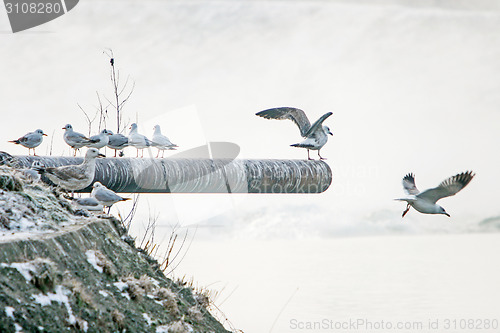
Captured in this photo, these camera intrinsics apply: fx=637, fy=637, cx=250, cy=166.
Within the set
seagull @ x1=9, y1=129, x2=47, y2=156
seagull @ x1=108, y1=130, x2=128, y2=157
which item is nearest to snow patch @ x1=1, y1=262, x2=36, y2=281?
seagull @ x1=9, y1=129, x2=47, y2=156

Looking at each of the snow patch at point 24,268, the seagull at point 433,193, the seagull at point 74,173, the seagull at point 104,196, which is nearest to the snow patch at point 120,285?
the snow patch at point 24,268

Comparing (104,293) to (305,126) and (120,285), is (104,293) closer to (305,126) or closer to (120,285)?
(120,285)

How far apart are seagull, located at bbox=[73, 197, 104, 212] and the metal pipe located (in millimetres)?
1030

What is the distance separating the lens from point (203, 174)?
9.64 metres

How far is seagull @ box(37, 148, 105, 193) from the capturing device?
27.2ft

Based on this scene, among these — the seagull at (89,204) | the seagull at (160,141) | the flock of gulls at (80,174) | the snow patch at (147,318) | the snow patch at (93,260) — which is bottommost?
the snow patch at (147,318)

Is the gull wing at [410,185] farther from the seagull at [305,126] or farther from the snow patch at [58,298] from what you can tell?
the snow patch at [58,298]

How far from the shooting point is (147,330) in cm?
606

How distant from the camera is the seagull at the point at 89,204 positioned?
764 cm

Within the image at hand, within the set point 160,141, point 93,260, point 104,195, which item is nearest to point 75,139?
point 160,141

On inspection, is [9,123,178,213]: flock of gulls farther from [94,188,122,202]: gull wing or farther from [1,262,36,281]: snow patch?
[1,262,36,281]: snow patch

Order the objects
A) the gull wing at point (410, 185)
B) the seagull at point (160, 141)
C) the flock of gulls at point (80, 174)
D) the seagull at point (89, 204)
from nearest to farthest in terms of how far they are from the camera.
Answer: the seagull at point (89, 204)
the flock of gulls at point (80, 174)
the gull wing at point (410, 185)
the seagull at point (160, 141)

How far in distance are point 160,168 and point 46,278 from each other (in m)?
3.98

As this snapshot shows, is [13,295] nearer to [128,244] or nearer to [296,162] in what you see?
[128,244]
